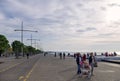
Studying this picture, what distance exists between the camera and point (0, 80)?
20.1 metres

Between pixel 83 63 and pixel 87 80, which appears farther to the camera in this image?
pixel 83 63

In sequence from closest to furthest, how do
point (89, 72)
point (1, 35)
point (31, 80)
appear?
point (31, 80) → point (89, 72) → point (1, 35)

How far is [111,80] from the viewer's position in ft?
66.6

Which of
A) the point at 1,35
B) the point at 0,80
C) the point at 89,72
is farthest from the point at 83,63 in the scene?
the point at 1,35

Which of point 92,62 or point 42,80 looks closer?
point 42,80

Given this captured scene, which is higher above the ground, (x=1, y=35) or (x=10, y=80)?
(x=1, y=35)

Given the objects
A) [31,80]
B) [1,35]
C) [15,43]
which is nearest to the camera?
[31,80]

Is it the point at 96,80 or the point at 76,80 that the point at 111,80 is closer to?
the point at 96,80

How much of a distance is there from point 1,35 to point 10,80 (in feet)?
272

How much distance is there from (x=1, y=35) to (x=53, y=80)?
275 ft

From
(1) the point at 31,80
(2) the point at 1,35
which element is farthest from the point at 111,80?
(2) the point at 1,35

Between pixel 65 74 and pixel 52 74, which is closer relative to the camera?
pixel 52 74

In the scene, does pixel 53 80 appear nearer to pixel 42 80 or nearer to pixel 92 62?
pixel 42 80

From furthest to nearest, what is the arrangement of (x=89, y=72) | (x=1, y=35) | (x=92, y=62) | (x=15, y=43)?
(x=15, y=43), (x=1, y=35), (x=92, y=62), (x=89, y=72)
